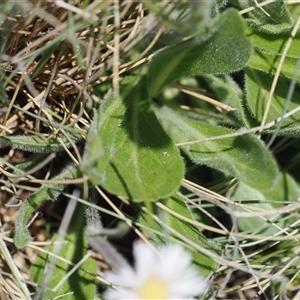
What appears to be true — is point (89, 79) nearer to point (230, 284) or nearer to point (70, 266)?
point (70, 266)

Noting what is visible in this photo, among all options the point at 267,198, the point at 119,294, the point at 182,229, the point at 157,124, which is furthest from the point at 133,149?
the point at 267,198

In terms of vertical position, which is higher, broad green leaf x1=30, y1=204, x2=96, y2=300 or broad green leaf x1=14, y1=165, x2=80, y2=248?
broad green leaf x1=14, y1=165, x2=80, y2=248

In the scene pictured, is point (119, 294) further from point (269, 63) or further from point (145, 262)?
point (269, 63)

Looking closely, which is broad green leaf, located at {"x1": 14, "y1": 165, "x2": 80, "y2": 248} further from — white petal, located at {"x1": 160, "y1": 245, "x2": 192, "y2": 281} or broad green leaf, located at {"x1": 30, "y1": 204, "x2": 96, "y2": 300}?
white petal, located at {"x1": 160, "y1": 245, "x2": 192, "y2": 281}

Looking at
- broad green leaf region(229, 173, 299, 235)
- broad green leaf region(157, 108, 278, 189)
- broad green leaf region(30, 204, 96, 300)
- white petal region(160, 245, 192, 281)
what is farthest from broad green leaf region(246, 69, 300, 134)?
broad green leaf region(30, 204, 96, 300)

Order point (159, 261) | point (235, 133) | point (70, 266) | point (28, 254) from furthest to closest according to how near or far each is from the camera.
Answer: point (28, 254)
point (70, 266)
point (235, 133)
point (159, 261)

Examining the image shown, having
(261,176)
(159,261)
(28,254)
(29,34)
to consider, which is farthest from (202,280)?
(29,34)

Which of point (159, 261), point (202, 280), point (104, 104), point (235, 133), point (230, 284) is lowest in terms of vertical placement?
point (230, 284)

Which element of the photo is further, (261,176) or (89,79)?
(89,79)
